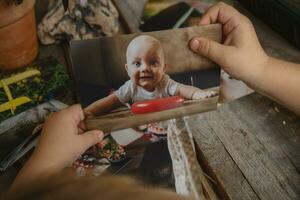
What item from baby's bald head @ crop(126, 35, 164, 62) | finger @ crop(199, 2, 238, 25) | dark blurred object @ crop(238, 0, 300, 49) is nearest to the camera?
baby's bald head @ crop(126, 35, 164, 62)

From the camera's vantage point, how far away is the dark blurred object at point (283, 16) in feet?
2.84

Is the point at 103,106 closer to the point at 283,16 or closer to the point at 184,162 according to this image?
the point at 184,162

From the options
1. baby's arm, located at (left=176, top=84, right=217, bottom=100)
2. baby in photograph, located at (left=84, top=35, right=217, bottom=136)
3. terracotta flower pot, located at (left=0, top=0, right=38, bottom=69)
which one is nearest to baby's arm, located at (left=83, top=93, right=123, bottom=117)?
baby in photograph, located at (left=84, top=35, right=217, bottom=136)

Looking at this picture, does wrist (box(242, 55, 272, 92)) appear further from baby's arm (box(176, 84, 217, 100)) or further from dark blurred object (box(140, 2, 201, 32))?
dark blurred object (box(140, 2, 201, 32))

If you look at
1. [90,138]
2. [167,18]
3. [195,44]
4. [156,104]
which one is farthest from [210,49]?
[167,18]

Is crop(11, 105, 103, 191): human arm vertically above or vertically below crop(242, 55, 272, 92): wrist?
below

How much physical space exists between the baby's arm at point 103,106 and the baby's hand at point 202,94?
0.14 metres

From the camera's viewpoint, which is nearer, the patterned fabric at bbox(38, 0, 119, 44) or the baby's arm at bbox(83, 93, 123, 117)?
the baby's arm at bbox(83, 93, 123, 117)

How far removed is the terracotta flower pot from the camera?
2.63 feet

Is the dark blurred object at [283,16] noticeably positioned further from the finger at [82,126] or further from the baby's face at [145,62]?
the finger at [82,126]

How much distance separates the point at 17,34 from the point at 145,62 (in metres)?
0.38

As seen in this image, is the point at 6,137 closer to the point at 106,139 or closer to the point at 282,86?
the point at 106,139

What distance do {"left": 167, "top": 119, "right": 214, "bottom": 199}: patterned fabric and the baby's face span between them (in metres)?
0.10

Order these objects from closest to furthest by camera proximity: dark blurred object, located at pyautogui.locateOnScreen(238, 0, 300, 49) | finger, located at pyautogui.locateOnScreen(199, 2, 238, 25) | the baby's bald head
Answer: the baby's bald head < finger, located at pyautogui.locateOnScreen(199, 2, 238, 25) < dark blurred object, located at pyautogui.locateOnScreen(238, 0, 300, 49)
